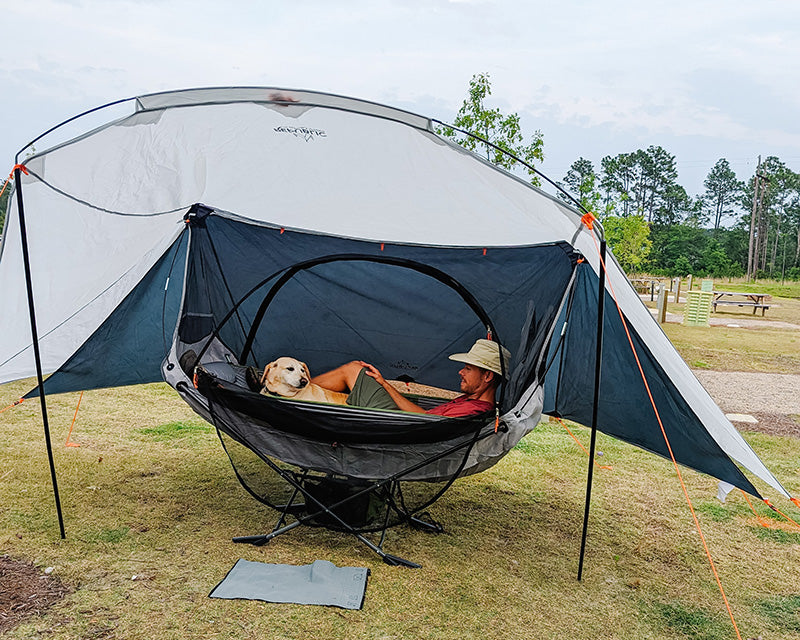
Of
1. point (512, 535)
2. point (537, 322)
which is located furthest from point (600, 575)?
point (537, 322)

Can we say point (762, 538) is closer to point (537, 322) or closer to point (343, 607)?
point (537, 322)

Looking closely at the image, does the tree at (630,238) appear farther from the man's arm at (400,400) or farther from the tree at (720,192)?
the tree at (720,192)

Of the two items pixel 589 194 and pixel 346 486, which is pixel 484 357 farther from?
pixel 589 194

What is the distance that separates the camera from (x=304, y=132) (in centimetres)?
277

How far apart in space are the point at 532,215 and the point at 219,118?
1.31m

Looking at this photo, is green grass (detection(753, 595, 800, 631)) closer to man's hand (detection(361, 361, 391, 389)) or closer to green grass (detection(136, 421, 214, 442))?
man's hand (detection(361, 361, 391, 389))

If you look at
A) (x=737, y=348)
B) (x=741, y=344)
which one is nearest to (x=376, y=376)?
(x=737, y=348)

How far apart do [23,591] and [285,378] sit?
1.32m

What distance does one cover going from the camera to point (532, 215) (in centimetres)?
256

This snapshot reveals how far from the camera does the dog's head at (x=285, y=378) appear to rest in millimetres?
3180

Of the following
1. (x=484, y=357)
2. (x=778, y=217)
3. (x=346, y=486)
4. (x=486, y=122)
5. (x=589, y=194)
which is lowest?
(x=346, y=486)

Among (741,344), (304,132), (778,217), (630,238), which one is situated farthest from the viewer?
(778,217)

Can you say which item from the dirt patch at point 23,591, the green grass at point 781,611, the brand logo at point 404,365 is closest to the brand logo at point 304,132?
the brand logo at point 404,365

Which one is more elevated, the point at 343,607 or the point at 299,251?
the point at 299,251
